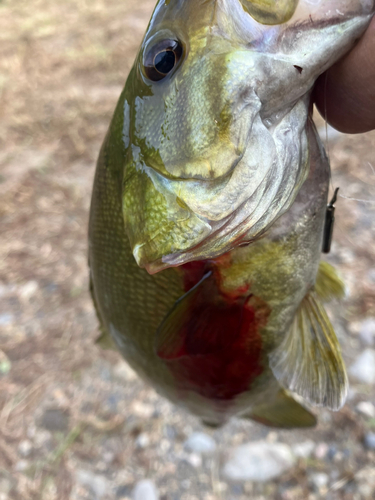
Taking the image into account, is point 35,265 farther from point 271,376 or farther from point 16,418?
point 271,376

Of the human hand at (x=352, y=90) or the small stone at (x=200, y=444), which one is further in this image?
the small stone at (x=200, y=444)

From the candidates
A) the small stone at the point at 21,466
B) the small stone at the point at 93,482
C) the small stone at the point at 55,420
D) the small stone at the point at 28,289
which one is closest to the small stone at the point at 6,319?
the small stone at the point at 28,289

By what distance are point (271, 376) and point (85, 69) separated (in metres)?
4.43

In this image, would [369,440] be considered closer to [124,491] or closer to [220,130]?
[124,491]

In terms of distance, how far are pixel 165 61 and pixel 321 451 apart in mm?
1614

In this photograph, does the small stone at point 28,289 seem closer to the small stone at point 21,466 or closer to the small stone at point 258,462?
the small stone at point 21,466

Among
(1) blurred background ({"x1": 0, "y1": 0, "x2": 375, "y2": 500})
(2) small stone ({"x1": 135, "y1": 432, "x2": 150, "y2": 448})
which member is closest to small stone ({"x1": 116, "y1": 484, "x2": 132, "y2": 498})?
(1) blurred background ({"x1": 0, "y1": 0, "x2": 375, "y2": 500})

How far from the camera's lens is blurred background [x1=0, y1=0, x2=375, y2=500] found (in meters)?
1.69

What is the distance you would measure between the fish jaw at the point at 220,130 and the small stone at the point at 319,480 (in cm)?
133

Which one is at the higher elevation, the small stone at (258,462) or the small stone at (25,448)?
the small stone at (25,448)

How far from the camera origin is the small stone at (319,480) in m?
1.61

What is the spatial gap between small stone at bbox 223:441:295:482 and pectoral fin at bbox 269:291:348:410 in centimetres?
87

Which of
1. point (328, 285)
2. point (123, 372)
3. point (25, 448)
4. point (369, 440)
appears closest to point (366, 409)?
point (369, 440)

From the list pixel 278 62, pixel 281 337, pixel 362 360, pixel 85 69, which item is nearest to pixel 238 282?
pixel 281 337
